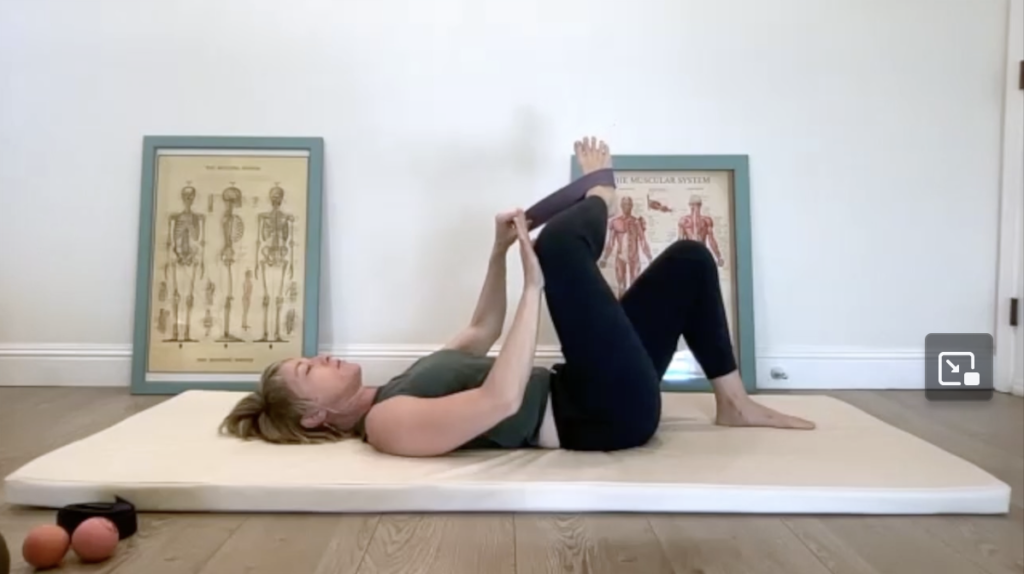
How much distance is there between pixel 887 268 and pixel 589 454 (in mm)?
1688

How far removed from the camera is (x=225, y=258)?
3107 millimetres

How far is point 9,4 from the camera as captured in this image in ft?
10.1

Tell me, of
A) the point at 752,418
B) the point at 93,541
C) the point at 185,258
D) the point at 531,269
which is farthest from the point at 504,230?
the point at 185,258

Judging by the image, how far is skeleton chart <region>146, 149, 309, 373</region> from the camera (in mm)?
3068

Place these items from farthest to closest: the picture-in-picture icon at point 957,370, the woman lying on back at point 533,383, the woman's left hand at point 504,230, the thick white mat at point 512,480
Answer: the picture-in-picture icon at point 957,370
the woman's left hand at point 504,230
the woman lying on back at point 533,383
the thick white mat at point 512,480

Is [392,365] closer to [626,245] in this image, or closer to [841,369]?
[626,245]

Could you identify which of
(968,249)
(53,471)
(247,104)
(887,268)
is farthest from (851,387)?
(53,471)

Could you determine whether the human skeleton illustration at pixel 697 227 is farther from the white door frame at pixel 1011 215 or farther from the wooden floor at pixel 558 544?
the wooden floor at pixel 558 544

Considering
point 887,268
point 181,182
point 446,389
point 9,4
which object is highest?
point 9,4

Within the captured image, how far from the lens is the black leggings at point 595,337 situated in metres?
1.91

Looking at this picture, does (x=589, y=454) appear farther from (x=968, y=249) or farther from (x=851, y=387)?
(x=968, y=249)

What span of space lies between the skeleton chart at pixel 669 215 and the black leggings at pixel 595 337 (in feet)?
3.21

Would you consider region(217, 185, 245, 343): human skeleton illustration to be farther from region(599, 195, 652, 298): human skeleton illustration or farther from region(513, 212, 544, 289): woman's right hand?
region(513, 212, 544, 289): woman's right hand

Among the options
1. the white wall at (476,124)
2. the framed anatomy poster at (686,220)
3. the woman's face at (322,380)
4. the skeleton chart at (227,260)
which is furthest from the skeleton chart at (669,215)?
the woman's face at (322,380)
